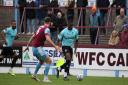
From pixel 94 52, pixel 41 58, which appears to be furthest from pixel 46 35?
pixel 94 52

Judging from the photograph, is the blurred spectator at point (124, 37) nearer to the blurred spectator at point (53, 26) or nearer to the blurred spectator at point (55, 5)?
the blurred spectator at point (53, 26)

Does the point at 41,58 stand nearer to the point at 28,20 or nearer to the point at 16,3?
the point at 28,20

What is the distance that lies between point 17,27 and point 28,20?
70 cm

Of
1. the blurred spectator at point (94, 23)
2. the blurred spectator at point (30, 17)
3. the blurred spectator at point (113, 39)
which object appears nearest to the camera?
the blurred spectator at point (113, 39)

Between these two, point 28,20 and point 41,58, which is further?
point 28,20

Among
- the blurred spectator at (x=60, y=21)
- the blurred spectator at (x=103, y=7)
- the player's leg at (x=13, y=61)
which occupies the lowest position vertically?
the player's leg at (x=13, y=61)

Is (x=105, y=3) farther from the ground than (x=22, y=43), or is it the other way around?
(x=105, y=3)

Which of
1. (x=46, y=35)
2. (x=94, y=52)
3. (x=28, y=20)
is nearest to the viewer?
(x=46, y=35)

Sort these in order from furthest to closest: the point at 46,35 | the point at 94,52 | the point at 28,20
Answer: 1. the point at 28,20
2. the point at 94,52
3. the point at 46,35

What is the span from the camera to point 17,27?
28375 mm

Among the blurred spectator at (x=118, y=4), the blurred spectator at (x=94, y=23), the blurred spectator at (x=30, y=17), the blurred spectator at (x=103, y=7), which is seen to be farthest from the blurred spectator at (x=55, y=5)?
the blurred spectator at (x=118, y=4)

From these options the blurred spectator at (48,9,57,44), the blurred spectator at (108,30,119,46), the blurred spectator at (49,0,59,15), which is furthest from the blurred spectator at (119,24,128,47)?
the blurred spectator at (49,0,59,15)

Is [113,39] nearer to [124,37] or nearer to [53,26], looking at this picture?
[124,37]

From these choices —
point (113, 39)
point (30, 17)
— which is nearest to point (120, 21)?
point (113, 39)
